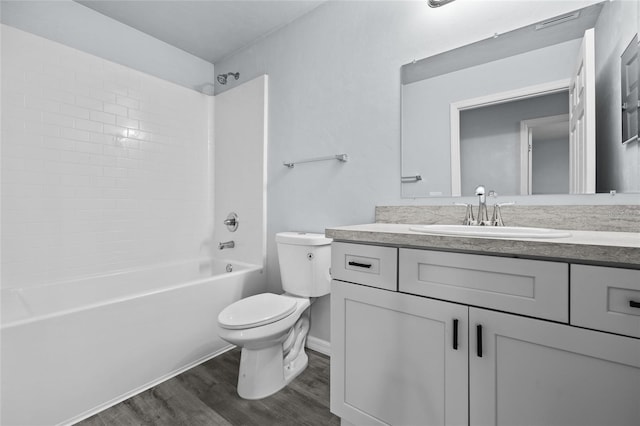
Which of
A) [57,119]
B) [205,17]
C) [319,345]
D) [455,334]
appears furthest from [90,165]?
[455,334]

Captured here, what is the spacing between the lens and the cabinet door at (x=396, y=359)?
3.21ft

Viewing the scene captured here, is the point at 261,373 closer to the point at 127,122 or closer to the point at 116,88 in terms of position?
the point at 127,122

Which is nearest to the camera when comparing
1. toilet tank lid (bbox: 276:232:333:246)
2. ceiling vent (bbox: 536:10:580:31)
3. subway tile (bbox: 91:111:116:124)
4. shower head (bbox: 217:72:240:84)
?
ceiling vent (bbox: 536:10:580:31)

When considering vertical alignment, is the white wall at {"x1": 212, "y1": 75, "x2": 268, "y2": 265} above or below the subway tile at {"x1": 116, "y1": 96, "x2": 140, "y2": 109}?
below

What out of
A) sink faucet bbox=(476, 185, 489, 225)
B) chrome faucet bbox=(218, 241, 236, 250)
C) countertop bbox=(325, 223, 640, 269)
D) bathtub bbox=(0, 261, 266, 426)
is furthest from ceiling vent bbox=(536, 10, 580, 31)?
chrome faucet bbox=(218, 241, 236, 250)

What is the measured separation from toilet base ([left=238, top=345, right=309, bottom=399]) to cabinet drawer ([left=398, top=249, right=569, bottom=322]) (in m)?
0.94

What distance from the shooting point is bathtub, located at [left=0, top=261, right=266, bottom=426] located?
4.21 ft

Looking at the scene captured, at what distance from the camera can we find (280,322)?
159cm

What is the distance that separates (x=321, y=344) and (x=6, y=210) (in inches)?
82.6

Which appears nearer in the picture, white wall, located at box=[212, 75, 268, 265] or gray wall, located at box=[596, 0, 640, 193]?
gray wall, located at box=[596, 0, 640, 193]

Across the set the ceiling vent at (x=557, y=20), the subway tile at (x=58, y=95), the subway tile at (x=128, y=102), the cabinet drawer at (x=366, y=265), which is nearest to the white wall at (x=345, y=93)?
the ceiling vent at (x=557, y=20)

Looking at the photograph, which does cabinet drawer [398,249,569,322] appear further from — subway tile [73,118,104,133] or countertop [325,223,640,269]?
subway tile [73,118,104,133]

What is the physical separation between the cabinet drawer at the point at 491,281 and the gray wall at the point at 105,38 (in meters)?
2.55

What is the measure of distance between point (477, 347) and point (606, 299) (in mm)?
354
